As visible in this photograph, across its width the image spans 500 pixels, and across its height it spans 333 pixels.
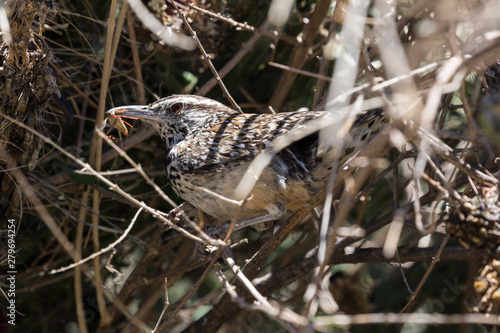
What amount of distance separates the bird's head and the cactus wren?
0.58 feet

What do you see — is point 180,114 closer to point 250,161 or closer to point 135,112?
point 135,112

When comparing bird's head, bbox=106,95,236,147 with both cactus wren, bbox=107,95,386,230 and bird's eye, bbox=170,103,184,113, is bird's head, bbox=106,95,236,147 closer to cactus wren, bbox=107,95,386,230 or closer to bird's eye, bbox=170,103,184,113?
bird's eye, bbox=170,103,184,113

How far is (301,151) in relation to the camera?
8.05 ft

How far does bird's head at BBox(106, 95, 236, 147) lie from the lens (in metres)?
2.79

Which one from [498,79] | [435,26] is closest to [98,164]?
[435,26]

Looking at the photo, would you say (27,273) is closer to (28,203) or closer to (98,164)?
(28,203)

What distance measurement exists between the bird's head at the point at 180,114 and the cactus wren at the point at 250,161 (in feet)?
0.58

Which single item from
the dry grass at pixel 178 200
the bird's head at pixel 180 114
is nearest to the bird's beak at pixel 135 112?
the bird's head at pixel 180 114

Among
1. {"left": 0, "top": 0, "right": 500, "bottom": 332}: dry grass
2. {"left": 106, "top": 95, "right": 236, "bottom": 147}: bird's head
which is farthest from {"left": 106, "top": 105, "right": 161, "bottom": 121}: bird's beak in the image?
{"left": 0, "top": 0, "right": 500, "bottom": 332}: dry grass

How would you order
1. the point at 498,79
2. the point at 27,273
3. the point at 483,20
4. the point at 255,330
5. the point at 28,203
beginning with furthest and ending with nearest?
the point at 255,330 → the point at 27,273 → the point at 28,203 → the point at 498,79 → the point at 483,20

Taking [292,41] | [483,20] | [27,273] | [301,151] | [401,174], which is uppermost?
[483,20]

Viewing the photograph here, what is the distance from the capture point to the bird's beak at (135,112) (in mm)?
2637

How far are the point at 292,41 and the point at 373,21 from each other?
0.59 metres

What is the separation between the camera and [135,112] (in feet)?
8.89
